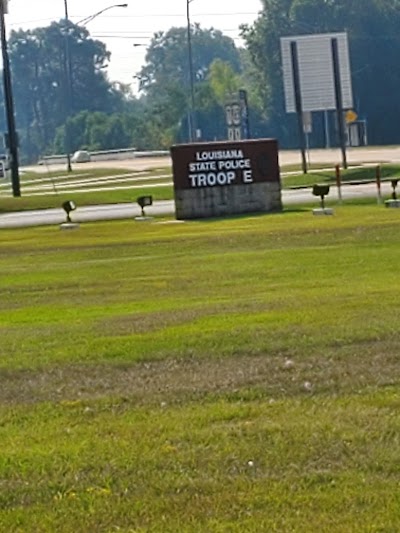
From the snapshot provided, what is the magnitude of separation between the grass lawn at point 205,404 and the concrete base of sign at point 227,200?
17.5 meters

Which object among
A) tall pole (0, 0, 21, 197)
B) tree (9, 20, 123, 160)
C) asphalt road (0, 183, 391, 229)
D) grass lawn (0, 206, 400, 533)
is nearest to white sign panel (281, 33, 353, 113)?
asphalt road (0, 183, 391, 229)

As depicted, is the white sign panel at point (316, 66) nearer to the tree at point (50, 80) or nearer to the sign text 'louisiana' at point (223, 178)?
the sign text 'louisiana' at point (223, 178)

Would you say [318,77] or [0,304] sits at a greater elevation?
[318,77]

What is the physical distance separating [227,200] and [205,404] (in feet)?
93.4

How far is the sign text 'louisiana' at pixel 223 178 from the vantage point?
123ft

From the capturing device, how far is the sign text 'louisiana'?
37.5 m

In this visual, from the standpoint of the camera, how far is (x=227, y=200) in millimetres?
37812

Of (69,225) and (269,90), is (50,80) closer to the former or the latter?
(269,90)

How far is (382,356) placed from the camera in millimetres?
10977

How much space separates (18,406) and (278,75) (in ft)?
336

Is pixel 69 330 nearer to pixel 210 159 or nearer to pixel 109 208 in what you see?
pixel 210 159

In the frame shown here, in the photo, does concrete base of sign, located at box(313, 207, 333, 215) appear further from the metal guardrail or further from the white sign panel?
the metal guardrail

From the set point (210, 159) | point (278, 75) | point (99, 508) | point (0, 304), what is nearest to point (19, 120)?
point (278, 75)

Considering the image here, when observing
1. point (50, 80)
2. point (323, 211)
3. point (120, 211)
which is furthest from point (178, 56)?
point (323, 211)
